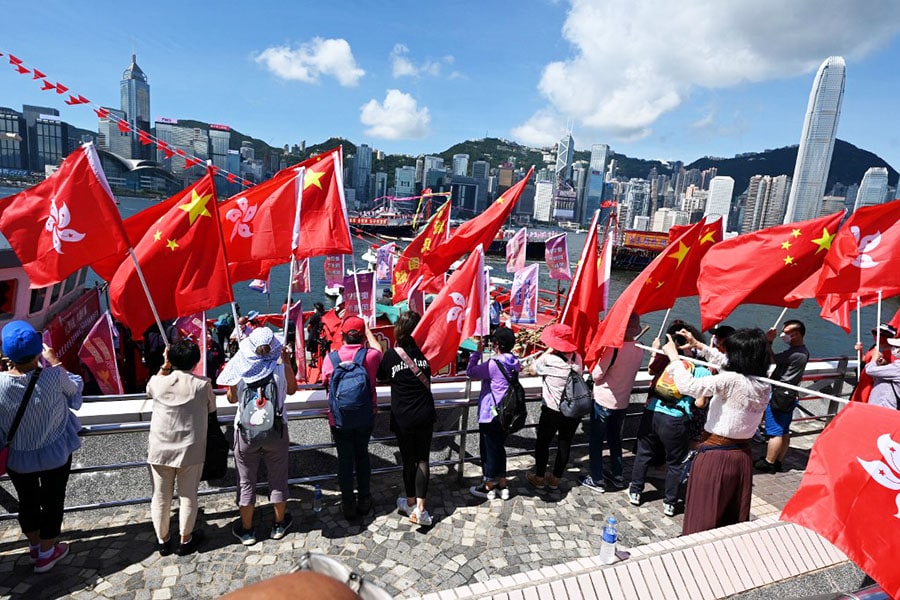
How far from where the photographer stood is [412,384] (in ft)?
12.3

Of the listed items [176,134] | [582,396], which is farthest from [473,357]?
[176,134]

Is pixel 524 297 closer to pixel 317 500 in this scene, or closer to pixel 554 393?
pixel 554 393

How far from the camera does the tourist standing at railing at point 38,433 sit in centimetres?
286

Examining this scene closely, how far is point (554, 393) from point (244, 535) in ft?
8.72

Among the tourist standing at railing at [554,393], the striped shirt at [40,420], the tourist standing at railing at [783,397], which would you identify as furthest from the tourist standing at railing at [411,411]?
the tourist standing at railing at [783,397]

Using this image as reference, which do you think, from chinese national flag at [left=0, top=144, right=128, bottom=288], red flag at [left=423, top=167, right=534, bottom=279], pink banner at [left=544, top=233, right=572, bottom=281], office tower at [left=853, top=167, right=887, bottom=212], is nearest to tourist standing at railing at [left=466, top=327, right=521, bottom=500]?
red flag at [left=423, top=167, right=534, bottom=279]

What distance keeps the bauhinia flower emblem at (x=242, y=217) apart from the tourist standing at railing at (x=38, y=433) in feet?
6.83

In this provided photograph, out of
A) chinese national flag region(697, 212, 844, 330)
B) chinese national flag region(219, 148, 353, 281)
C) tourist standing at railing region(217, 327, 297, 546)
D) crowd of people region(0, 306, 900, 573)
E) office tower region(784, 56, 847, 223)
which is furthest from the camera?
office tower region(784, 56, 847, 223)

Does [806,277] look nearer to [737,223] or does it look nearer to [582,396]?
[582,396]

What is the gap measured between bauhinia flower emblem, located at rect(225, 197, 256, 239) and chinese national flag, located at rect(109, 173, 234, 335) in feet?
2.19

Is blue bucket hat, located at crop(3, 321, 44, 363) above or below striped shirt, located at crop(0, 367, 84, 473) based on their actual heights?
above

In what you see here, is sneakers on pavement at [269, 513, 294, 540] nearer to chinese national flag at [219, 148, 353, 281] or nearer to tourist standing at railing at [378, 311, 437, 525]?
tourist standing at railing at [378, 311, 437, 525]

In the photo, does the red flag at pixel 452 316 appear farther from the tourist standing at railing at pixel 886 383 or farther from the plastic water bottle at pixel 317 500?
the tourist standing at railing at pixel 886 383

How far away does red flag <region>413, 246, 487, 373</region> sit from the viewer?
445 centimetres
